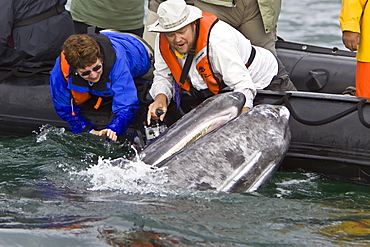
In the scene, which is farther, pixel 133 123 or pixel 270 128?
pixel 133 123

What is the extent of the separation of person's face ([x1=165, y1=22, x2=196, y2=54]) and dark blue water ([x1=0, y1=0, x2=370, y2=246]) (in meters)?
1.16

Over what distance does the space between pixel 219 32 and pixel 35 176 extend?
2000 mm

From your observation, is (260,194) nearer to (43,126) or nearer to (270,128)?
(270,128)

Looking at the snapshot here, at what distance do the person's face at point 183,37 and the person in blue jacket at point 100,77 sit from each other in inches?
26.2

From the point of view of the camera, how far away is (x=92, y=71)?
577cm

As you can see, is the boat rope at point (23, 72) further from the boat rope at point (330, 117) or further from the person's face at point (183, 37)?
the boat rope at point (330, 117)

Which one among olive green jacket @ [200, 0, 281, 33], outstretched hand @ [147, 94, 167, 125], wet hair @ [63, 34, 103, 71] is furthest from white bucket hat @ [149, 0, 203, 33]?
olive green jacket @ [200, 0, 281, 33]

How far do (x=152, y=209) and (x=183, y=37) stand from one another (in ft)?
5.44

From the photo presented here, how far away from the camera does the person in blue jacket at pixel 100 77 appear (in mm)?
5684

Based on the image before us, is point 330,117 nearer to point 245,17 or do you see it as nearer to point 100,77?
point 245,17

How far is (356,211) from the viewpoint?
4965 millimetres

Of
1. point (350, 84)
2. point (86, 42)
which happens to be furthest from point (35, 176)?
point (350, 84)

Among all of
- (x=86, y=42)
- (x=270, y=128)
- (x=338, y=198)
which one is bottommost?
(x=338, y=198)

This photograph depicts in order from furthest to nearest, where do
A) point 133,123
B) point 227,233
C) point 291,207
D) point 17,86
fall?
point 17,86
point 133,123
point 291,207
point 227,233
